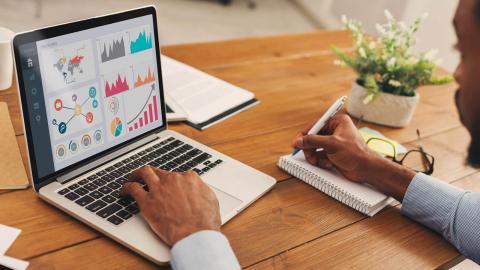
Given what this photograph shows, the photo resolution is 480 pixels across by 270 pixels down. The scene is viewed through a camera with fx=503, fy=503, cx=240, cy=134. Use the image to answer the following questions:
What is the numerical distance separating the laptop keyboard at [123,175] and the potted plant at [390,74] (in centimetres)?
53

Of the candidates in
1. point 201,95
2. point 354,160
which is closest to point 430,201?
point 354,160

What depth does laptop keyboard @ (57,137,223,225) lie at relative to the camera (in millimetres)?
839

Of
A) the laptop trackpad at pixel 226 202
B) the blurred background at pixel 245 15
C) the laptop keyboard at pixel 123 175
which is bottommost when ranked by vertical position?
the blurred background at pixel 245 15

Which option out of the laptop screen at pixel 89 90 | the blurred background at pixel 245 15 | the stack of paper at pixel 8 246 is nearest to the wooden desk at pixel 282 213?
the stack of paper at pixel 8 246

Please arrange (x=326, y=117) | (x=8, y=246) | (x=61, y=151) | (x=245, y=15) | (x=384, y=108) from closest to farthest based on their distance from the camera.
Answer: (x=8, y=246), (x=61, y=151), (x=326, y=117), (x=384, y=108), (x=245, y=15)

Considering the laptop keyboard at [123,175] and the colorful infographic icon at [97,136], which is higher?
the colorful infographic icon at [97,136]

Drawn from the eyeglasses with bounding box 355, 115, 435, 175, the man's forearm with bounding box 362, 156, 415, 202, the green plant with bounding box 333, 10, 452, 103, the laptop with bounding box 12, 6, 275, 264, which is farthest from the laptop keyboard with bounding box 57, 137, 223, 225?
the green plant with bounding box 333, 10, 452, 103

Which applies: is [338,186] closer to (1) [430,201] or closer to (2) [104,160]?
(1) [430,201]

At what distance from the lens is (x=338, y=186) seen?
3.34ft

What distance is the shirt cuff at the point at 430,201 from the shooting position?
3.25ft

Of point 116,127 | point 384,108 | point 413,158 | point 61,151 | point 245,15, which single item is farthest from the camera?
point 245,15

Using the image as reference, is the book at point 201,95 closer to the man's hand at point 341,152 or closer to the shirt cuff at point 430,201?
the man's hand at point 341,152

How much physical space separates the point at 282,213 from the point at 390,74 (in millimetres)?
591

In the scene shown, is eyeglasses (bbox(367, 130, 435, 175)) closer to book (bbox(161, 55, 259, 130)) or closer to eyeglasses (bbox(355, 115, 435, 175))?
eyeglasses (bbox(355, 115, 435, 175))
